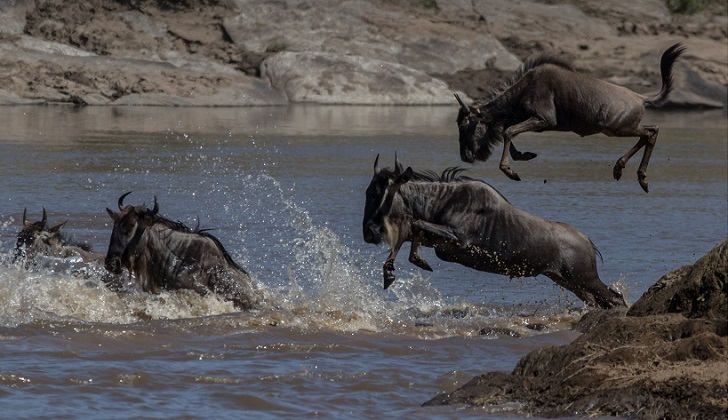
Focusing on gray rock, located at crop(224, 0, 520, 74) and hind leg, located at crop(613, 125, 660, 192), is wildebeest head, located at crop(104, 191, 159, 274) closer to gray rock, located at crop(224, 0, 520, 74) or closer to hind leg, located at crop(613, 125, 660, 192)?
hind leg, located at crop(613, 125, 660, 192)

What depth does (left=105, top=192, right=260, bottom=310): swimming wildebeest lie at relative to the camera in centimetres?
941

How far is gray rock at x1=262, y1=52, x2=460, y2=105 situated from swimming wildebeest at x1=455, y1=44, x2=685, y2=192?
20.3 meters

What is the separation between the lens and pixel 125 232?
30.9 feet

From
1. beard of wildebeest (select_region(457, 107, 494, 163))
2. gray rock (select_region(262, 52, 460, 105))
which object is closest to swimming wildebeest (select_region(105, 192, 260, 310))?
beard of wildebeest (select_region(457, 107, 494, 163))

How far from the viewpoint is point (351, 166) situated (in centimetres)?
1852

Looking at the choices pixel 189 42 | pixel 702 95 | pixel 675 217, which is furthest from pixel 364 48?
pixel 675 217

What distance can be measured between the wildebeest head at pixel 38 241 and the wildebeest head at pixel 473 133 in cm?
324

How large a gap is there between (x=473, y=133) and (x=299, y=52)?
2115 cm

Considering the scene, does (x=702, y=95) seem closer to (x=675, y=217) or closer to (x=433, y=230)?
(x=675, y=217)

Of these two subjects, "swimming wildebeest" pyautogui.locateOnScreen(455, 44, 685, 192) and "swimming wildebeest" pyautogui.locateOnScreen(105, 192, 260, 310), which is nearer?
"swimming wildebeest" pyautogui.locateOnScreen(105, 192, 260, 310)

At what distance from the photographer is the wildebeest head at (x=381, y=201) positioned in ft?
30.9

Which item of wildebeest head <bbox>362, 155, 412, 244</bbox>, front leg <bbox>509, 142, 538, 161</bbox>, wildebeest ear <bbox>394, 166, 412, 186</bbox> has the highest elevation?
front leg <bbox>509, 142, 538, 161</bbox>

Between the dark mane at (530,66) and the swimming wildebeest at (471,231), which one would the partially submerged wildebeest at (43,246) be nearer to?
the swimming wildebeest at (471,231)

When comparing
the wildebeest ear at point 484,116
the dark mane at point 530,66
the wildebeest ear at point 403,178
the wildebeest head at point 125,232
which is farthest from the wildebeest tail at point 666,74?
the wildebeest head at point 125,232
